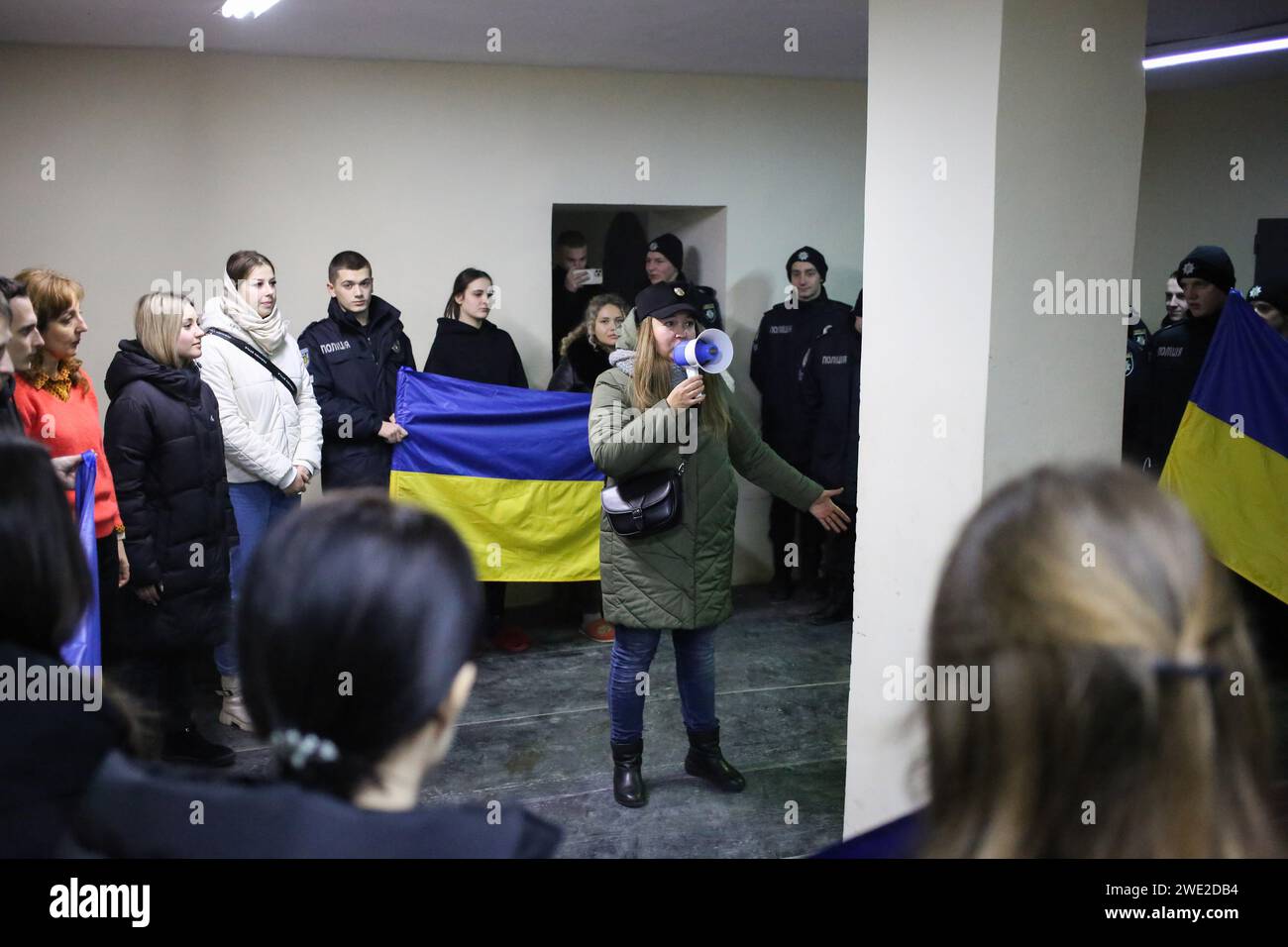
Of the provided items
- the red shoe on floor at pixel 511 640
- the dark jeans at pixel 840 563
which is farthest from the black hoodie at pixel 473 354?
the dark jeans at pixel 840 563

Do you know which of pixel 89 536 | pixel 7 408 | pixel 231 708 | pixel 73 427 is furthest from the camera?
pixel 231 708

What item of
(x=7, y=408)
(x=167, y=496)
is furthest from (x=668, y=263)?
(x=7, y=408)

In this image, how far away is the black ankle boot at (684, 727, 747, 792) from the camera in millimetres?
4000

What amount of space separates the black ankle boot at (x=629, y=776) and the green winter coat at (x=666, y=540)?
0.45m

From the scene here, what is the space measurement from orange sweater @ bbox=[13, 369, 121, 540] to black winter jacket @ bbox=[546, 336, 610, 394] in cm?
240

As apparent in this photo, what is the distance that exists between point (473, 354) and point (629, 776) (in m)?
2.59

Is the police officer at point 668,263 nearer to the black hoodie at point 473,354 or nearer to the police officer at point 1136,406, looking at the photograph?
the black hoodie at point 473,354

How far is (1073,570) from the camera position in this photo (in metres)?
0.95

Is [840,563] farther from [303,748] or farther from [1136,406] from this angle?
[303,748]

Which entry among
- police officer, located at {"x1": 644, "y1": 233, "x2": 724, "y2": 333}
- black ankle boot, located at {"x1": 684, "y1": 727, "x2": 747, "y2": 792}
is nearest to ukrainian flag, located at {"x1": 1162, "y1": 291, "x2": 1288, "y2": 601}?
black ankle boot, located at {"x1": 684, "y1": 727, "x2": 747, "y2": 792}

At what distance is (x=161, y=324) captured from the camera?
396cm

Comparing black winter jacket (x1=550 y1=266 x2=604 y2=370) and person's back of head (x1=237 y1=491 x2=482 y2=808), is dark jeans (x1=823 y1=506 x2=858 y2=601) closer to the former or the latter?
black winter jacket (x1=550 y1=266 x2=604 y2=370)

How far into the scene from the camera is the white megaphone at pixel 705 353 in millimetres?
3568
